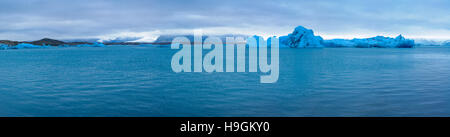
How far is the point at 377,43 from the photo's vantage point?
11644cm

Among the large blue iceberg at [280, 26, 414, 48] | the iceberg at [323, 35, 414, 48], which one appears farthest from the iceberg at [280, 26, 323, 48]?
the iceberg at [323, 35, 414, 48]

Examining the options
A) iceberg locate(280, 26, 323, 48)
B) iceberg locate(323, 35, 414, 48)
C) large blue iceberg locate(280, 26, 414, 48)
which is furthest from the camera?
iceberg locate(323, 35, 414, 48)

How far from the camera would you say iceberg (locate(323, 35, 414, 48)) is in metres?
109

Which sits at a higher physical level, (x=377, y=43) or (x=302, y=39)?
(x=302, y=39)

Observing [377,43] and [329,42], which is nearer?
[377,43]

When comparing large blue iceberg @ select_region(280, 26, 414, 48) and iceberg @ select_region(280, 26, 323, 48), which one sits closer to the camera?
iceberg @ select_region(280, 26, 323, 48)

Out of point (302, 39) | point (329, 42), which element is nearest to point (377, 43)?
point (329, 42)

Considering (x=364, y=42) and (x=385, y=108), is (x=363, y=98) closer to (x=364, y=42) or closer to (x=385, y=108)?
(x=385, y=108)

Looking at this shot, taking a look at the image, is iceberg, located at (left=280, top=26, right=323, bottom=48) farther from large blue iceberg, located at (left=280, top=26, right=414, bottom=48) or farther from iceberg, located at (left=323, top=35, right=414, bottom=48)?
iceberg, located at (left=323, top=35, right=414, bottom=48)

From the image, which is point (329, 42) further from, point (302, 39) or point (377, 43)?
point (302, 39)

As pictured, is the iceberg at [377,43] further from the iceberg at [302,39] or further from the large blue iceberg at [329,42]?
the iceberg at [302,39]
